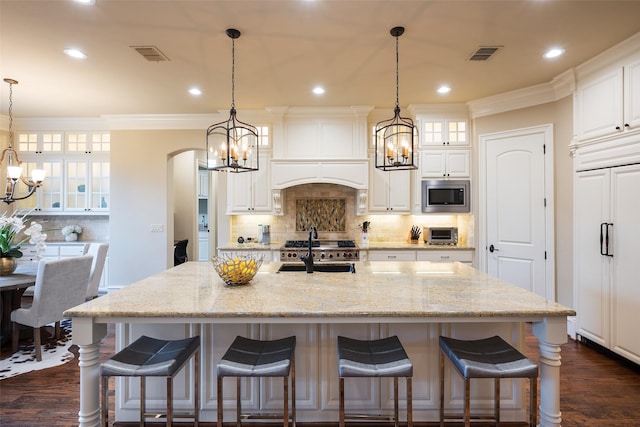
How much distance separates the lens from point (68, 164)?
18.1 ft

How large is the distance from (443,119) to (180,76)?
3.40m

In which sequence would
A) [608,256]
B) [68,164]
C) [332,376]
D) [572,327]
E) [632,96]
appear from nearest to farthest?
[332,376] < [632,96] < [608,256] < [572,327] < [68,164]

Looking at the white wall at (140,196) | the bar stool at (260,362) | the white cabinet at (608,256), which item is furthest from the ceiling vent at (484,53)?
the white wall at (140,196)

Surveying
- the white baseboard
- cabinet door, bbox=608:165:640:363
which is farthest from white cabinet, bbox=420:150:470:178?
the white baseboard

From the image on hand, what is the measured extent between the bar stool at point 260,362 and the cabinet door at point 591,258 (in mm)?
3057

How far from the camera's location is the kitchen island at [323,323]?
5.72 feet

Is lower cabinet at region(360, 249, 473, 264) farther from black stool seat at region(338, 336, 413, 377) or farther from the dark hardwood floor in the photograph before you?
black stool seat at region(338, 336, 413, 377)

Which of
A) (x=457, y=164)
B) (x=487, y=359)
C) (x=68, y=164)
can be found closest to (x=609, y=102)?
(x=457, y=164)

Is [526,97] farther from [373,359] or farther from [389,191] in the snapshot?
[373,359]

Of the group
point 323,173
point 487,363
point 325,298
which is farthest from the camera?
point 323,173

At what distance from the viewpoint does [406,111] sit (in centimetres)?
491

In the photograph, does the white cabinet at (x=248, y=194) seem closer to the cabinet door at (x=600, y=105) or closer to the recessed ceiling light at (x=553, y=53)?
the recessed ceiling light at (x=553, y=53)

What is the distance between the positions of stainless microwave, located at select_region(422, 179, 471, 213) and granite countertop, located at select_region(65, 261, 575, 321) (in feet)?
7.06

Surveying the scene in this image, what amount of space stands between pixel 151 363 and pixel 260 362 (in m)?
0.56
